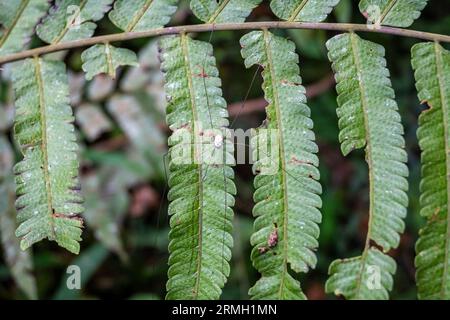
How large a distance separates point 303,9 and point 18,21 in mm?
785

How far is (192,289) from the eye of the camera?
123 cm

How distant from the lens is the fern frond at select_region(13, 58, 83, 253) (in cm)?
128

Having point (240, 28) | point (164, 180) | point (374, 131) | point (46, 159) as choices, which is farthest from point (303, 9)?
point (164, 180)

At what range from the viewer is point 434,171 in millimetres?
1197

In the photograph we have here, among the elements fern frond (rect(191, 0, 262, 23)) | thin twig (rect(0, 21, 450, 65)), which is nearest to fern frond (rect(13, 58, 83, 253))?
thin twig (rect(0, 21, 450, 65))

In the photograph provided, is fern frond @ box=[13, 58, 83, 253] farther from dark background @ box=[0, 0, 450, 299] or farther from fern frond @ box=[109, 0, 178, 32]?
dark background @ box=[0, 0, 450, 299]

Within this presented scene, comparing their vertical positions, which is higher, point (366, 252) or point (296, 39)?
point (296, 39)

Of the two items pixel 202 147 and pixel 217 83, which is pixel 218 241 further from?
pixel 217 83

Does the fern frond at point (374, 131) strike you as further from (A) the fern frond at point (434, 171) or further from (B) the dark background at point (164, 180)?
(B) the dark background at point (164, 180)

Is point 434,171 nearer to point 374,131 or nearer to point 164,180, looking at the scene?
point 374,131

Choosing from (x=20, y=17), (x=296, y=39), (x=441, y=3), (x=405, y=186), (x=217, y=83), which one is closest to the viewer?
(x=405, y=186)

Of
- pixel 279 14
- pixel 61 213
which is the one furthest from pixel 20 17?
pixel 279 14

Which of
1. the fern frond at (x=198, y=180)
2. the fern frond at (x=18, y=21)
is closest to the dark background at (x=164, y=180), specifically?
the fern frond at (x=18, y=21)

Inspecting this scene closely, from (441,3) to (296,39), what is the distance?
0.80 m
